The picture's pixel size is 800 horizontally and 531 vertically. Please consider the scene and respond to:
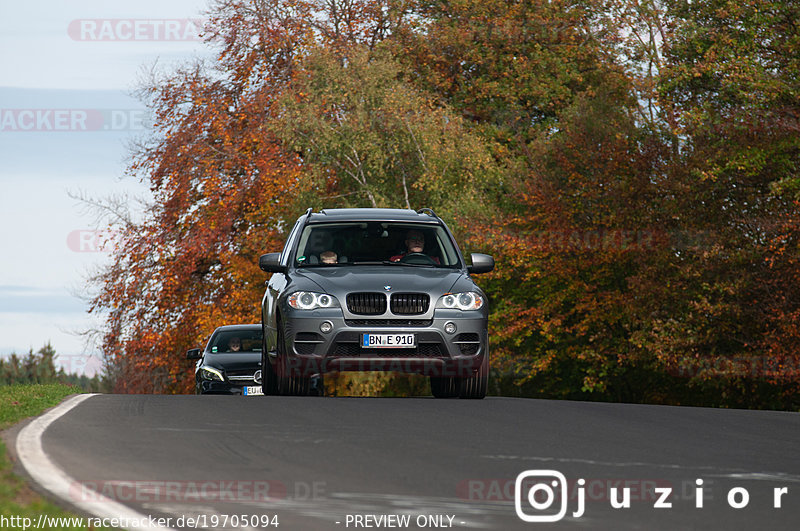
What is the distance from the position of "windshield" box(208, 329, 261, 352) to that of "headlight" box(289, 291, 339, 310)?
716cm

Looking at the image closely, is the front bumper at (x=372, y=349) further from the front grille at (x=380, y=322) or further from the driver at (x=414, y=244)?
the driver at (x=414, y=244)

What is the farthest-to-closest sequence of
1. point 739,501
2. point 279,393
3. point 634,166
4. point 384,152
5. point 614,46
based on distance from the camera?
1. point 614,46
2. point 384,152
3. point 634,166
4. point 279,393
5. point 739,501

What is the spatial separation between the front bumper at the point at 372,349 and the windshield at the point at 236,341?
7248mm

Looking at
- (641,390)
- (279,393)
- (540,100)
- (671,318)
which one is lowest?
(641,390)

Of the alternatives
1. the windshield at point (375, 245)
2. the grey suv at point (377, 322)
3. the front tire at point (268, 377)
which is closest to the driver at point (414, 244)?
the windshield at point (375, 245)

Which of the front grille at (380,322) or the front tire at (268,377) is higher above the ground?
the front grille at (380,322)

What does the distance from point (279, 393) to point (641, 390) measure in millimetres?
27655

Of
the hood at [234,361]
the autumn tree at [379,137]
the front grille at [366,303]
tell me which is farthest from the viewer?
the autumn tree at [379,137]

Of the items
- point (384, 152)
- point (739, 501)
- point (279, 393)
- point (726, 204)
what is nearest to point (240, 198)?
point (384, 152)

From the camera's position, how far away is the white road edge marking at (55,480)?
6.46 m

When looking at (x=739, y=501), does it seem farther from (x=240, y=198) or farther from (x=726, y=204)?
(x=240, y=198)

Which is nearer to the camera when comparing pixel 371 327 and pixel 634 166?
pixel 371 327

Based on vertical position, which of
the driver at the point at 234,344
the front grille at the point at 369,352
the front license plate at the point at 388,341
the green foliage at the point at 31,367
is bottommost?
the green foliage at the point at 31,367

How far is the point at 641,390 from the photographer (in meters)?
40.8
